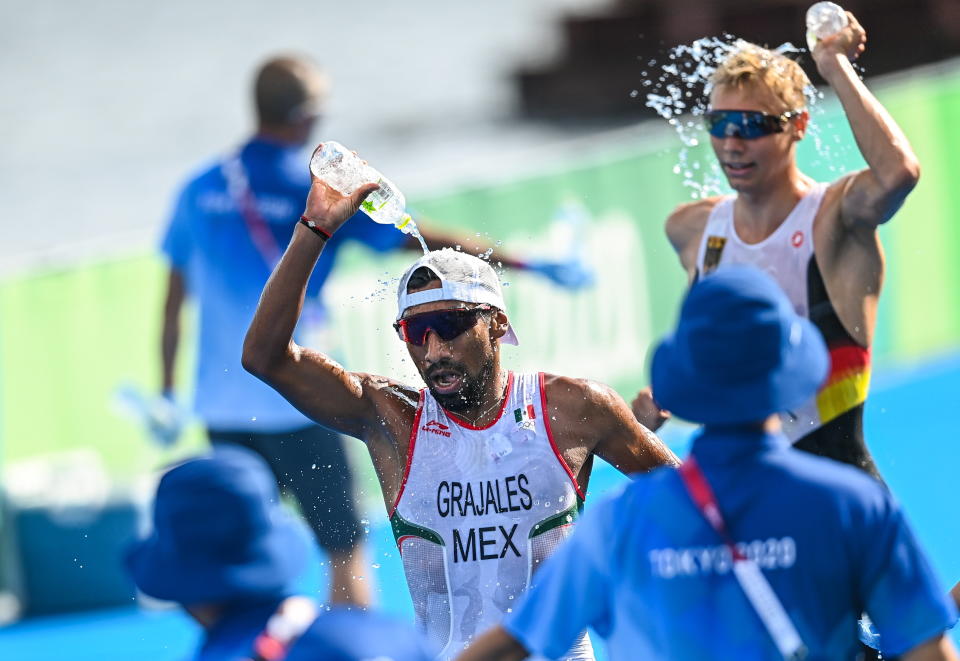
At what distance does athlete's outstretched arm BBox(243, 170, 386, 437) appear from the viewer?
3.84 m

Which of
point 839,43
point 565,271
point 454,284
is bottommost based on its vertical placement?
point 565,271

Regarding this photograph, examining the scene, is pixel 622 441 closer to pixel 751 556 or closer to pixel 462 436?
pixel 462 436

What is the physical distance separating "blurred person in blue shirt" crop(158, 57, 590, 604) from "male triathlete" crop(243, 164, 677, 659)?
1.81 meters

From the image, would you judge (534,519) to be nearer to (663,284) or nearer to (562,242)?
(562,242)

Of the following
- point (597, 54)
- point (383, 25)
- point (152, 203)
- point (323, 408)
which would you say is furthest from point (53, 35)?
point (323, 408)

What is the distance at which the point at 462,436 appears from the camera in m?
3.91

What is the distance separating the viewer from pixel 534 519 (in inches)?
151

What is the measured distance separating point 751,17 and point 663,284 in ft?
26.7

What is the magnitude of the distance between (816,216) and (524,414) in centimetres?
118

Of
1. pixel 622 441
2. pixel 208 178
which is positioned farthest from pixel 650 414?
pixel 208 178

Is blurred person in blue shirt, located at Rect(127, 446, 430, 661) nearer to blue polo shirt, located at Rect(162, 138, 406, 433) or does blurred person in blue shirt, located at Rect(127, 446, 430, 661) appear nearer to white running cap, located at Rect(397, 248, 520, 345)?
white running cap, located at Rect(397, 248, 520, 345)

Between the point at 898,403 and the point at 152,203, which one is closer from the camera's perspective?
the point at 898,403

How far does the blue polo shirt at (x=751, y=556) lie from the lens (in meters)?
2.60

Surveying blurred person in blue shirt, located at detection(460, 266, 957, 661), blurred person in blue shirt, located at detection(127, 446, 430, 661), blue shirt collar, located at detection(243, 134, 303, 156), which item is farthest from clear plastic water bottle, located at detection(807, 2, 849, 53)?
blurred person in blue shirt, located at detection(127, 446, 430, 661)
